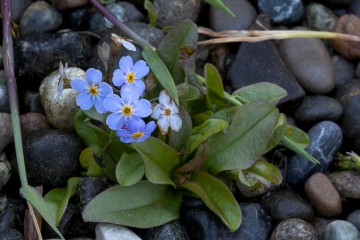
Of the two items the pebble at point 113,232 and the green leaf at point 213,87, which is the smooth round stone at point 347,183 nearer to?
the green leaf at point 213,87

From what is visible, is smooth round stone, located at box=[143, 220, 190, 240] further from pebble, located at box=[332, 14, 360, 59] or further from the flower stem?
pebble, located at box=[332, 14, 360, 59]

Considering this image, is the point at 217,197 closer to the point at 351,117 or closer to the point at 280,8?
the point at 351,117

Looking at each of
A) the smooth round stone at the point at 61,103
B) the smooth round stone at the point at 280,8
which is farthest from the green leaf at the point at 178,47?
the smooth round stone at the point at 280,8

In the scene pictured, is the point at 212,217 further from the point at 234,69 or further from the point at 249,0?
the point at 249,0

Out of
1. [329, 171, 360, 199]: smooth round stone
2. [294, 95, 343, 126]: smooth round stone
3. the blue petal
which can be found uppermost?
the blue petal

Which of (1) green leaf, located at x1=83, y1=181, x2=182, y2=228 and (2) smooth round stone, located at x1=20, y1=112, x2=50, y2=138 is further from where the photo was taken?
(2) smooth round stone, located at x1=20, y1=112, x2=50, y2=138


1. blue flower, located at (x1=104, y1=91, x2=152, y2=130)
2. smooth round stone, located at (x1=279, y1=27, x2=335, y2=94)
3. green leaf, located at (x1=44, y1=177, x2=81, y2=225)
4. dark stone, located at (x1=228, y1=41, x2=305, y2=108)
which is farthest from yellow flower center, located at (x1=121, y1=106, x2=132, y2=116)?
smooth round stone, located at (x1=279, y1=27, x2=335, y2=94)
